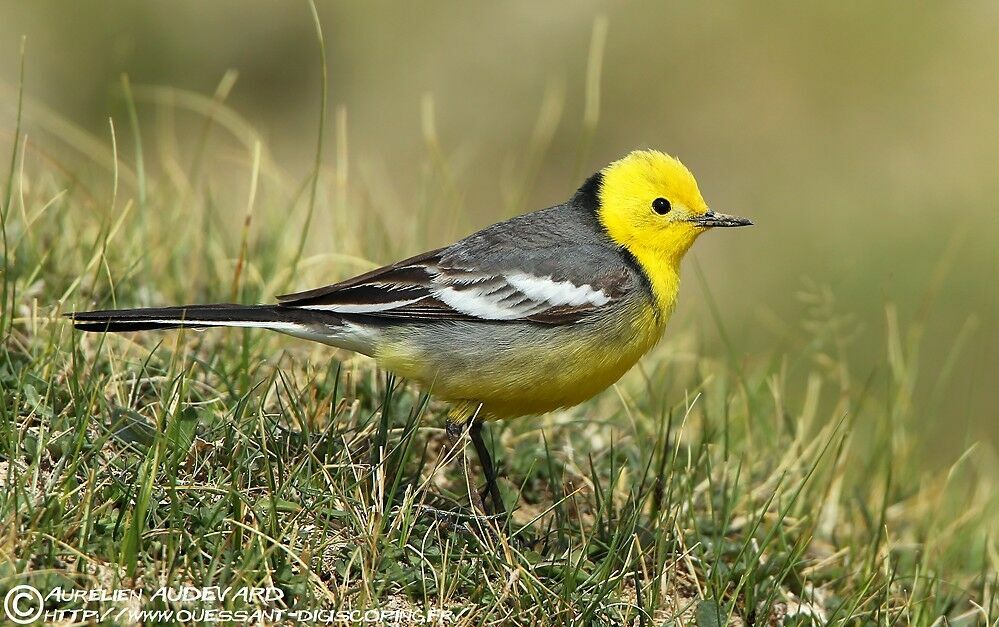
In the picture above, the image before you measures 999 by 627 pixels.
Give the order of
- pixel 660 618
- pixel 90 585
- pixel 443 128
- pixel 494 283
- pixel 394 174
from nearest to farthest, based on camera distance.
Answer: pixel 90 585
pixel 660 618
pixel 494 283
pixel 394 174
pixel 443 128

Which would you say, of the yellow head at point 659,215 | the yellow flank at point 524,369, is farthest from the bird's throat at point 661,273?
the yellow flank at point 524,369

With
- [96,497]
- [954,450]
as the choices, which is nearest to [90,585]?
[96,497]

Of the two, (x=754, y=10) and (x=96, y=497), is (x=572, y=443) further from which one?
(x=754, y=10)

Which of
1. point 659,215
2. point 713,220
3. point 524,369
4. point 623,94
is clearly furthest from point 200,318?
point 623,94

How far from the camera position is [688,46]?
52.4ft

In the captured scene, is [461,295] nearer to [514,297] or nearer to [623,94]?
[514,297]

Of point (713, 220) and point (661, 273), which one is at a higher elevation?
point (713, 220)

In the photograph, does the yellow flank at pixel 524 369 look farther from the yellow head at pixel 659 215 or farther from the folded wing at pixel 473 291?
the yellow head at pixel 659 215

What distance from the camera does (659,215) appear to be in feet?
19.3

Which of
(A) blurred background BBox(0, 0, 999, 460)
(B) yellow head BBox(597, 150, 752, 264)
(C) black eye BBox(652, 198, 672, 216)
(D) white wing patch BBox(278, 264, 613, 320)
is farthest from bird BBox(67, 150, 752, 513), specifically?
(A) blurred background BBox(0, 0, 999, 460)

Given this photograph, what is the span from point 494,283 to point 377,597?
186 centimetres

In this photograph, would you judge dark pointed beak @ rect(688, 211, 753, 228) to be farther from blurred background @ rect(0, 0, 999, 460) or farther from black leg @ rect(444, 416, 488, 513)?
blurred background @ rect(0, 0, 999, 460)

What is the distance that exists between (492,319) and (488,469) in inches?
26.9

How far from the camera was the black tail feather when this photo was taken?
4758 millimetres
